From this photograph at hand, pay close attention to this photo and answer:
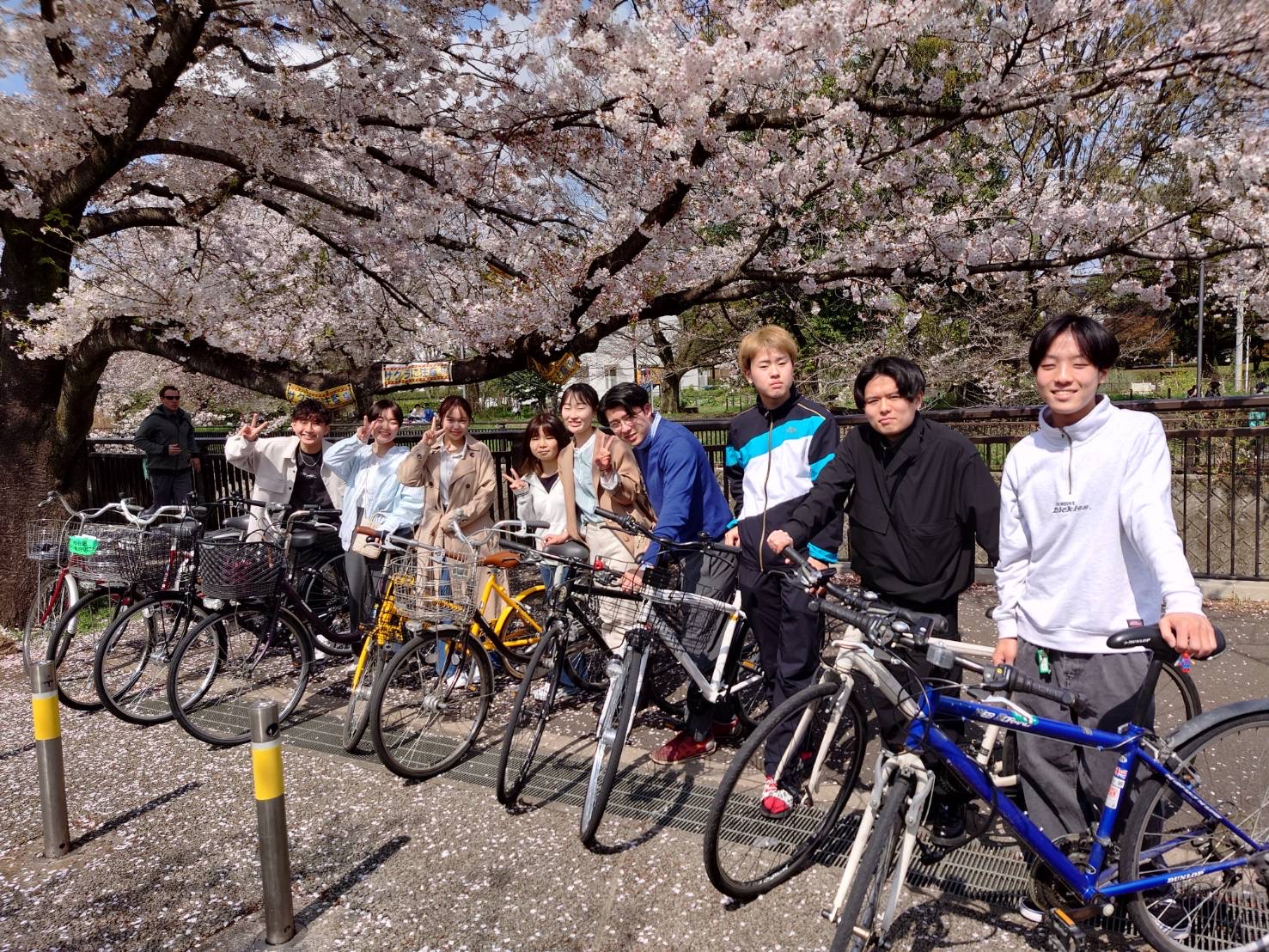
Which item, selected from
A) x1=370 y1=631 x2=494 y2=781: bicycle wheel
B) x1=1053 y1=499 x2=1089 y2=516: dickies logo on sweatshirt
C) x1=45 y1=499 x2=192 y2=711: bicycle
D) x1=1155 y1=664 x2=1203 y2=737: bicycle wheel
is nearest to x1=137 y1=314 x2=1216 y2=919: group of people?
x1=1053 y1=499 x2=1089 y2=516: dickies logo on sweatshirt

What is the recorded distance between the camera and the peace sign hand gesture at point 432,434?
16.6 feet

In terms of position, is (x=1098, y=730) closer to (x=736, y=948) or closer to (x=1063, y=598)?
(x=1063, y=598)

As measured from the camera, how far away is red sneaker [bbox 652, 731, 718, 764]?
13.7 ft

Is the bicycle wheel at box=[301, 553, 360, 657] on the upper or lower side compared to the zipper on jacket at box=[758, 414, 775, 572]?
lower

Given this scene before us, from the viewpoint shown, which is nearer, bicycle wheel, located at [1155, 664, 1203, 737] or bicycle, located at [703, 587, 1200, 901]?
bicycle, located at [703, 587, 1200, 901]

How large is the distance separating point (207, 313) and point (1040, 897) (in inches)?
292

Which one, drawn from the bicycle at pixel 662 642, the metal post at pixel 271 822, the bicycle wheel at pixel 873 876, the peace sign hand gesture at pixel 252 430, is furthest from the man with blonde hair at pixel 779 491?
the peace sign hand gesture at pixel 252 430

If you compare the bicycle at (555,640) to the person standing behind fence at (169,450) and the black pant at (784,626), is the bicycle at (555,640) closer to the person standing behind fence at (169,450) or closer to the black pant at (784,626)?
the black pant at (784,626)

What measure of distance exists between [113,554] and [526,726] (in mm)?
2992

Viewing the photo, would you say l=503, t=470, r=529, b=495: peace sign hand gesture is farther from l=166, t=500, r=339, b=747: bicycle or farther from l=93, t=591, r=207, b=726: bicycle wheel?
l=93, t=591, r=207, b=726: bicycle wheel

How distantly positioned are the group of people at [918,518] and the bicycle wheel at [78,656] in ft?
9.53

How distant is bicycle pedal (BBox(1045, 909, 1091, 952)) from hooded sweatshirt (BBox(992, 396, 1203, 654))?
2.71ft

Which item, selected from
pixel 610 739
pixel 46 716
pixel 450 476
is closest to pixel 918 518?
pixel 610 739

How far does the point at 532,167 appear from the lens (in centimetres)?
745
